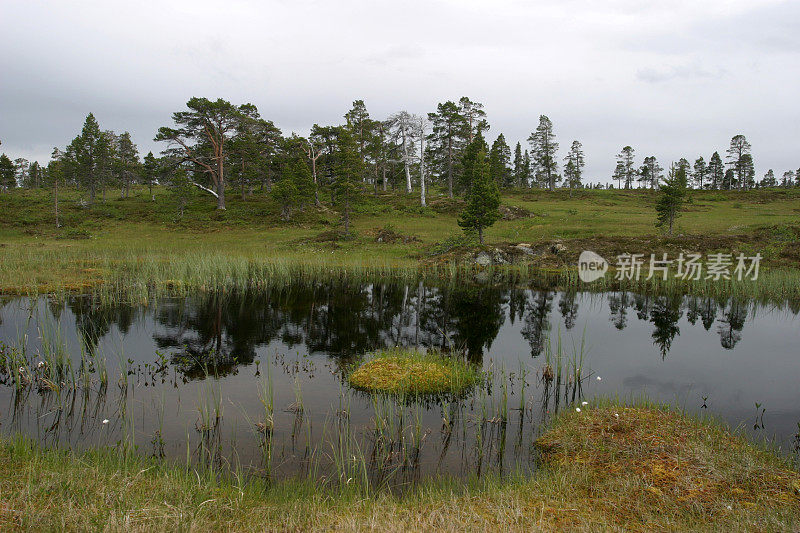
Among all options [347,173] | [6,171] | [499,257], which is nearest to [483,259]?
[499,257]

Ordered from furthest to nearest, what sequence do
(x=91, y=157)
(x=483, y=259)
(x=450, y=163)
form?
1. (x=450, y=163)
2. (x=91, y=157)
3. (x=483, y=259)

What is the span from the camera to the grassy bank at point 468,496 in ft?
14.4

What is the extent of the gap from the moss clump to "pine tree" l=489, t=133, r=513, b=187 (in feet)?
137

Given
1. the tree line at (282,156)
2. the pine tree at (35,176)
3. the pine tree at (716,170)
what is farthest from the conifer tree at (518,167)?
the pine tree at (35,176)

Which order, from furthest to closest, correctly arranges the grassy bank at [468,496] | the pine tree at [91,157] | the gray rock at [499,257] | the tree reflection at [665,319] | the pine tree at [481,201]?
the pine tree at [91,157] < the pine tree at [481,201] < the gray rock at [499,257] < the tree reflection at [665,319] < the grassy bank at [468,496]

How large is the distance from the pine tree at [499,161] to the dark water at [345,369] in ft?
119

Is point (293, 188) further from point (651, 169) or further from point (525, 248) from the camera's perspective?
point (651, 169)

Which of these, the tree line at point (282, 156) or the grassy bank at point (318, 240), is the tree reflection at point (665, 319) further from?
the tree line at point (282, 156)

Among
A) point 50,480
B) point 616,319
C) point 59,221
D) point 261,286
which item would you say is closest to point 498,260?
point 616,319

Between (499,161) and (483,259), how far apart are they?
143 ft

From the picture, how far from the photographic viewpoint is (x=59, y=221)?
46.8 m

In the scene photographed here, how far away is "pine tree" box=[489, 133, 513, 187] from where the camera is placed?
63.3 meters

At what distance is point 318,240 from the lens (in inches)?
1481

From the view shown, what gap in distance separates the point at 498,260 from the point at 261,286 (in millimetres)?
15685
